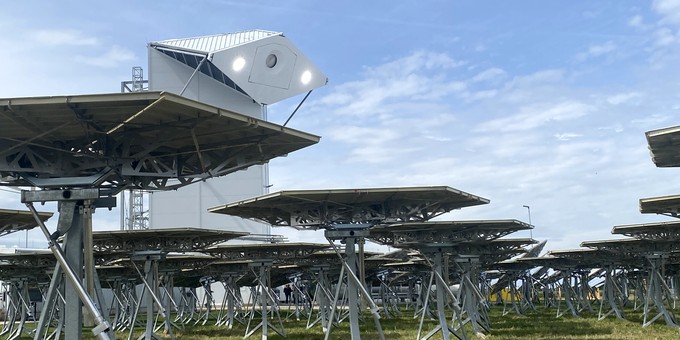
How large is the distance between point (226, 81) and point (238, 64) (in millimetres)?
6305

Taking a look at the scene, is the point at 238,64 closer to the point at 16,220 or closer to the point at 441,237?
the point at 441,237

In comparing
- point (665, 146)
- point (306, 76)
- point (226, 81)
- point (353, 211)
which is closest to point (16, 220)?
point (353, 211)

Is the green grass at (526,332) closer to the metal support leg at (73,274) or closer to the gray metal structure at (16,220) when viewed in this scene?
the gray metal structure at (16,220)

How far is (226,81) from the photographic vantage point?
322ft

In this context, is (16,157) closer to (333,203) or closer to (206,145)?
(206,145)

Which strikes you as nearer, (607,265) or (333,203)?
(333,203)

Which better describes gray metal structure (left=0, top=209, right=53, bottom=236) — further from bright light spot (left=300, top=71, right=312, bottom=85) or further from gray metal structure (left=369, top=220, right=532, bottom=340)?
bright light spot (left=300, top=71, right=312, bottom=85)

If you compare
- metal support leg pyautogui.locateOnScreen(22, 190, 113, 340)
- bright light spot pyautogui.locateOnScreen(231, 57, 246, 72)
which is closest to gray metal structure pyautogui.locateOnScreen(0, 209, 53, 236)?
metal support leg pyautogui.locateOnScreen(22, 190, 113, 340)

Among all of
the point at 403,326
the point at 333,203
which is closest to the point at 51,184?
the point at 333,203

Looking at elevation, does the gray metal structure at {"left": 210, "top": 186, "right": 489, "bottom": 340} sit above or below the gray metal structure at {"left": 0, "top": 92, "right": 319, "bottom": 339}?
below

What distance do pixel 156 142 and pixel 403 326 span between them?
139 ft

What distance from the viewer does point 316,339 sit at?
167 ft

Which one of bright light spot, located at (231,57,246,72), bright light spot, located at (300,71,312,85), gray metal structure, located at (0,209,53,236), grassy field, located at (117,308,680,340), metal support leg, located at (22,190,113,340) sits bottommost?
grassy field, located at (117,308,680,340)

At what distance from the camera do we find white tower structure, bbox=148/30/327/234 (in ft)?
298
